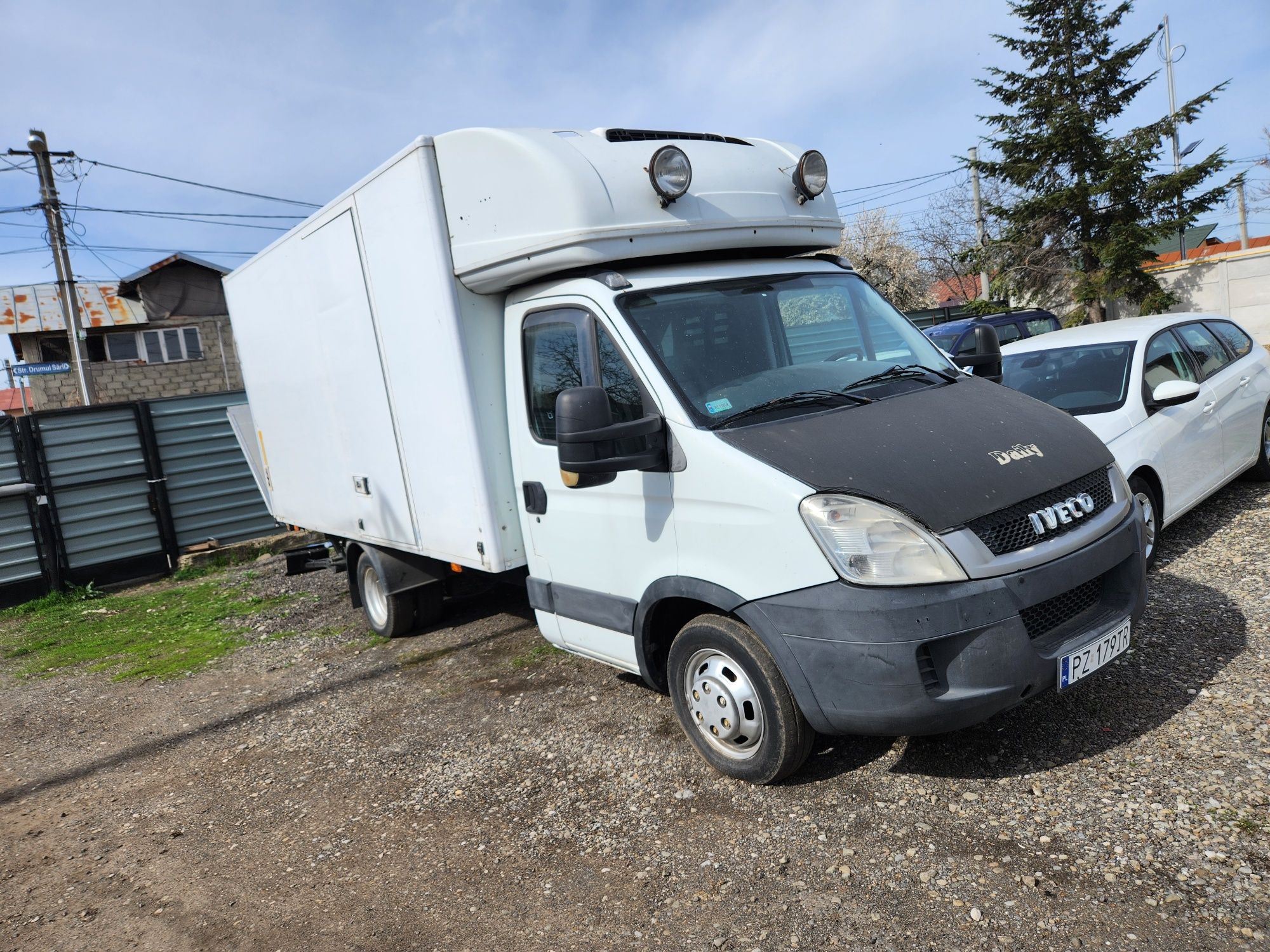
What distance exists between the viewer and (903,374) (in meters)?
4.19

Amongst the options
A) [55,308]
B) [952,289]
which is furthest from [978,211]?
[55,308]

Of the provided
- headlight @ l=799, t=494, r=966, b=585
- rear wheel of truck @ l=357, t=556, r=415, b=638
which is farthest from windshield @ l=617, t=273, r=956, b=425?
rear wheel of truck @ l=357, t=556, r=415, b=638

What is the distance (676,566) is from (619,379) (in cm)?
88

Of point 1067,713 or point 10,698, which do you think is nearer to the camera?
point 1067,713

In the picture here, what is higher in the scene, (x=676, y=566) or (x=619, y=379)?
(x=619, y=379)

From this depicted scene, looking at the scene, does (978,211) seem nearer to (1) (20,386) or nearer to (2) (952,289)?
(2) (952,289)

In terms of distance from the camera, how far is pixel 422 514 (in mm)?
5426

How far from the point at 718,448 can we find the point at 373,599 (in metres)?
4.54

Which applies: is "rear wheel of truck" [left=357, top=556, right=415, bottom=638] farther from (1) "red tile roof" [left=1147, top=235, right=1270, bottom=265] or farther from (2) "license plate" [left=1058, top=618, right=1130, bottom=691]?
(1) "red tile roof" [left=1147, top=235, right=1270, bottom=265]

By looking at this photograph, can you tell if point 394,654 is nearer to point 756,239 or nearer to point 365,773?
point 365,773

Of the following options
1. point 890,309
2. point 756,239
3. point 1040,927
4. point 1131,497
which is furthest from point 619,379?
point 1040,927

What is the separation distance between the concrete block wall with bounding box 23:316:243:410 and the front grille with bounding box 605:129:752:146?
28692 mm

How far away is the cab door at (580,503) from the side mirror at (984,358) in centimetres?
209

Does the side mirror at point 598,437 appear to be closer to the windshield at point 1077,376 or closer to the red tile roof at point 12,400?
the windshield at point 1077,376
